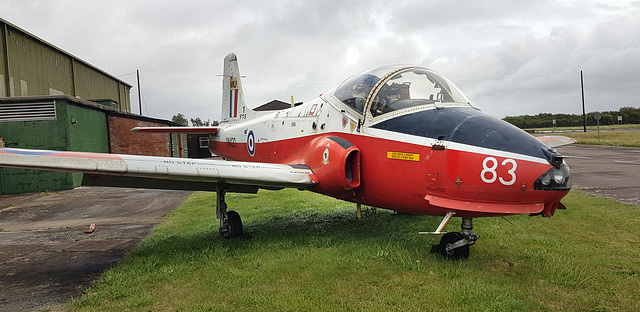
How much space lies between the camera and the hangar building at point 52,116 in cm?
1680

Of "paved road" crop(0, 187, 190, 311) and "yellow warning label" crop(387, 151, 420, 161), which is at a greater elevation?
"yellow warning label" crop(387, 151, 420, 161)

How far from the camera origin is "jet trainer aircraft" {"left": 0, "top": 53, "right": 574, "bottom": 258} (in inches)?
170

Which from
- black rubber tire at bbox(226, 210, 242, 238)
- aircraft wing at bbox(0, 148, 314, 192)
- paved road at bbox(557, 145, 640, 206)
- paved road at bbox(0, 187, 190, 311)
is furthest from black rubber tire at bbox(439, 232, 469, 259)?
paved road at bbox(557, 145, 640, 206)

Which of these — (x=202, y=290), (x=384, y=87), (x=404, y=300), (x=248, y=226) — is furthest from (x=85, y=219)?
(x=404, y=300)

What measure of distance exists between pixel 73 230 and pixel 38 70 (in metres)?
21.0

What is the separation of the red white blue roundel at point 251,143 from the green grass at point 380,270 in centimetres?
186

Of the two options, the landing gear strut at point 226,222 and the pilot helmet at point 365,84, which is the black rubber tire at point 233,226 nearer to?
the landing gear strut at point 226,222

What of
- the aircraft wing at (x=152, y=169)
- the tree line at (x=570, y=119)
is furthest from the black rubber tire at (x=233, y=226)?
the tree line at (x=570, y=119)

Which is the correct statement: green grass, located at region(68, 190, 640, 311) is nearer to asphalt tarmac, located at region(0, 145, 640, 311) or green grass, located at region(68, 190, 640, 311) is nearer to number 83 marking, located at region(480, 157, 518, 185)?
asphalt tarmac, located at region(0, 145, 640, 311)

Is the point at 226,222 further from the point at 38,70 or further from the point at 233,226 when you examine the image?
the point at 38,70

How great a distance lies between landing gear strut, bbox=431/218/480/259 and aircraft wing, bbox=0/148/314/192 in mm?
2011

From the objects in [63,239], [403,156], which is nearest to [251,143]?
[63,239]

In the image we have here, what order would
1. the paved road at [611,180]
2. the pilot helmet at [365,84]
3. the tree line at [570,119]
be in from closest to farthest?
the pilot helmet at [365,84]
the paved road at [611,180]
the tree line at [570,119]

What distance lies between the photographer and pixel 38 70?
2473cm
